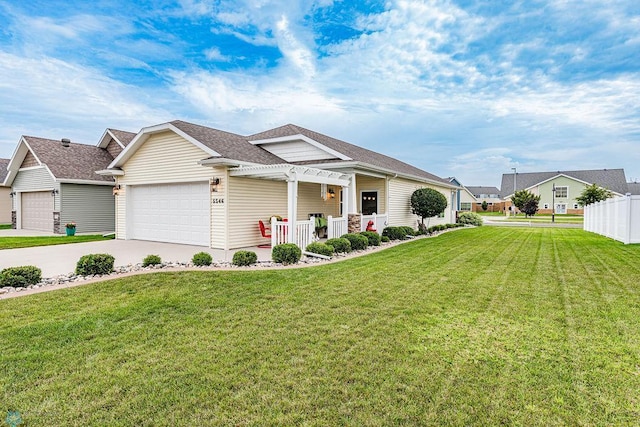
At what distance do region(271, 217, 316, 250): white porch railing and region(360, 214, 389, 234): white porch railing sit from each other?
3.35m

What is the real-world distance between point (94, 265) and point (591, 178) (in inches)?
2481

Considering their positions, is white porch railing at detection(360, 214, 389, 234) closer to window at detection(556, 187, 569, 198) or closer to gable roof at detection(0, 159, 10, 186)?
gable roof at detection(0, 159, 10, 186)

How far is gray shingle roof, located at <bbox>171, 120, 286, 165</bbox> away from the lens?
11482mm

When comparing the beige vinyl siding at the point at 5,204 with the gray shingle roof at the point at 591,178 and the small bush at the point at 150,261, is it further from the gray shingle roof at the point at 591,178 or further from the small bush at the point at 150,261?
the gray shingle roof at the point at 591,178

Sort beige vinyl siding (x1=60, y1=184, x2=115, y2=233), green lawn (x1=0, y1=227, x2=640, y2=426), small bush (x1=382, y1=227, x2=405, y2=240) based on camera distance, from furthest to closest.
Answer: beige vinyl siding (x1=60, y1=184, x2=115, y2=233) < small bush (x1=382, y1=227, x2=405, y2=240) < green lawn (x1=0, y1=227, x2=640, y2=426)

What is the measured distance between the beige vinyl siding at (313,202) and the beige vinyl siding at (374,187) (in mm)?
1068

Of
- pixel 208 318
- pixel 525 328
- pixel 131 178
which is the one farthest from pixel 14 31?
pixel 525 328

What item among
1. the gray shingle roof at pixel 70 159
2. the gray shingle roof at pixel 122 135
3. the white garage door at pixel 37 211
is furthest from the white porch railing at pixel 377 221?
the white garage door at pixel 37 211

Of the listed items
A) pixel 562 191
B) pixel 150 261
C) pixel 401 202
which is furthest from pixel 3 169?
pixel 562 191

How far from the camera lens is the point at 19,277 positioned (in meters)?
6.05

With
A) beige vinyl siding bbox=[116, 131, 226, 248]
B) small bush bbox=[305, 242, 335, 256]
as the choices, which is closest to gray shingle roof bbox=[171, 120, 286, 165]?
beige vinyl siding bbox=[116, 131, 226, 248]

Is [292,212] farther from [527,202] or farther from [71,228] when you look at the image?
[527,202]

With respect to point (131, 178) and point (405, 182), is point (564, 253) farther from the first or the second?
point (131, 178)

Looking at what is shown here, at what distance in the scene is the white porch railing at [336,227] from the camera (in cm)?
1138
